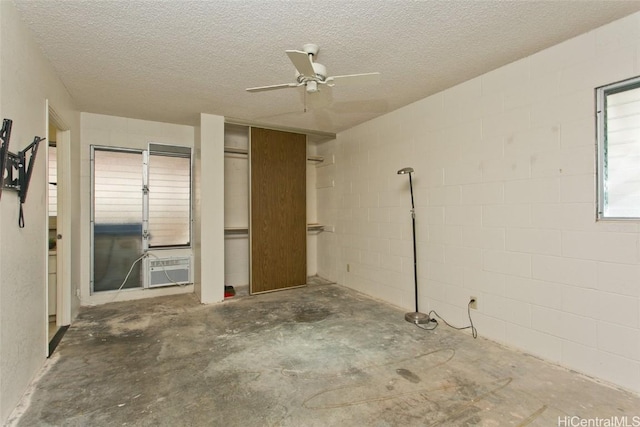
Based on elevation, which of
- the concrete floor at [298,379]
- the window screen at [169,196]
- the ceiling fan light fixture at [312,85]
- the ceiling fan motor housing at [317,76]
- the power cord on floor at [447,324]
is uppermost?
the ceiling fan motor housing at [317,76]

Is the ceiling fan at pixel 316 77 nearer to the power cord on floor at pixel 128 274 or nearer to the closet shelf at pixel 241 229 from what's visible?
the closet shelf at pixel 241 229

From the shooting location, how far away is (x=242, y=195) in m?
5.35

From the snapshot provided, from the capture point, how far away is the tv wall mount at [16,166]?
1.77m

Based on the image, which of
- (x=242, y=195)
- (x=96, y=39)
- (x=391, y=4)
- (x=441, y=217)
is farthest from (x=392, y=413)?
(x=242, y=195)

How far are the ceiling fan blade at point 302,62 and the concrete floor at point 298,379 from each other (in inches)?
89.5

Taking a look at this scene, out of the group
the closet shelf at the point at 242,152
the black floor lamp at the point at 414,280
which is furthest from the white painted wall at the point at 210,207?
the black floor lamp at the point at 414,280

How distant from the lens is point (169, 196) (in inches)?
185

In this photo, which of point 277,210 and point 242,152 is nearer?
point 277,210

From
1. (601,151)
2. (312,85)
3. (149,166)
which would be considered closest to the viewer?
(601,151)

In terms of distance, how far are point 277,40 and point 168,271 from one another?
3736 millimetres

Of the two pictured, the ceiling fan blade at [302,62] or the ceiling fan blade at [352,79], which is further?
the ceiling fan blade at [352,79]

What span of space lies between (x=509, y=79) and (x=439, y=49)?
80cm

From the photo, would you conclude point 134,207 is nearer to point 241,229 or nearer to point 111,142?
point 111,142

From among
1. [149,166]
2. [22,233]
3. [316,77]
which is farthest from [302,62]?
[149,166]
